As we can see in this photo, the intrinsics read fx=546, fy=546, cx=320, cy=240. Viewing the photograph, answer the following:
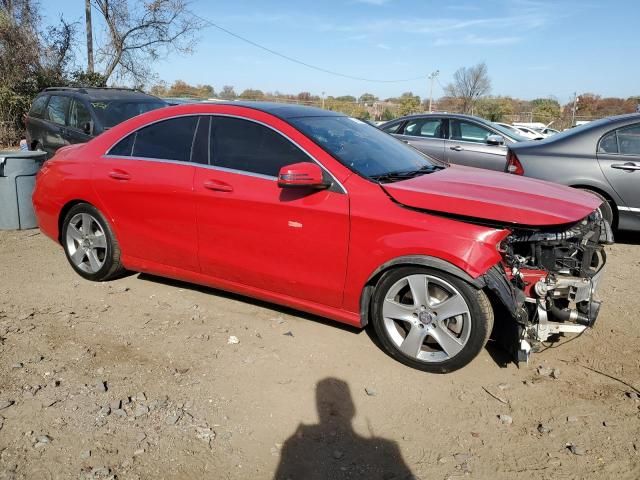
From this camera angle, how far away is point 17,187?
22.2 ft

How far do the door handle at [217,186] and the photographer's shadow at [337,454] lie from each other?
173cm

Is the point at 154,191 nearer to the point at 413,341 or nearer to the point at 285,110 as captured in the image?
the point at 285,110

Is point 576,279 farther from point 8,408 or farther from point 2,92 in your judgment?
point 2,92

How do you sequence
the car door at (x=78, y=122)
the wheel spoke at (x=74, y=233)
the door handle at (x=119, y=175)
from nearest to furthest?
the door handle at (x=119, y=175), the wheel spoke at (x=74, y=233), the car door at (x=78, y=122)

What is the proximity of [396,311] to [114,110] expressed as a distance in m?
7.46

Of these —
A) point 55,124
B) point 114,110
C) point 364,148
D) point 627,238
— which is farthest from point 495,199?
point 55,124

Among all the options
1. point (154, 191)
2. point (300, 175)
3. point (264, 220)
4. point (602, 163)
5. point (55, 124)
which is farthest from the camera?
point (55, 124)

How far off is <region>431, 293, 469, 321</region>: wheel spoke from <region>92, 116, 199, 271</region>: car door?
1957 mm

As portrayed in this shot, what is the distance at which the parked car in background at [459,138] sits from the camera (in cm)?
889

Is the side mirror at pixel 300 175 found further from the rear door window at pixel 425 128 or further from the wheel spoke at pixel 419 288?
the rear door window at pixel 425 128

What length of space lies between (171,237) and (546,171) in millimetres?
4427

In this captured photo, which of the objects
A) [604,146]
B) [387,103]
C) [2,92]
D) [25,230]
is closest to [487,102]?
[387,103]

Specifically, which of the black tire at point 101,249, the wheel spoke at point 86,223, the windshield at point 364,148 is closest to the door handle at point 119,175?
the black tire at point 101,249

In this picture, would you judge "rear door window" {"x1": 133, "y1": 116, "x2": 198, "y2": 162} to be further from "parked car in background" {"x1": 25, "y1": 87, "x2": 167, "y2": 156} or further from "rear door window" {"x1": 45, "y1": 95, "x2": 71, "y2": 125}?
"rear door window" {"x1": 45, "y1": 95, "x2": 71, "y2": 125}
